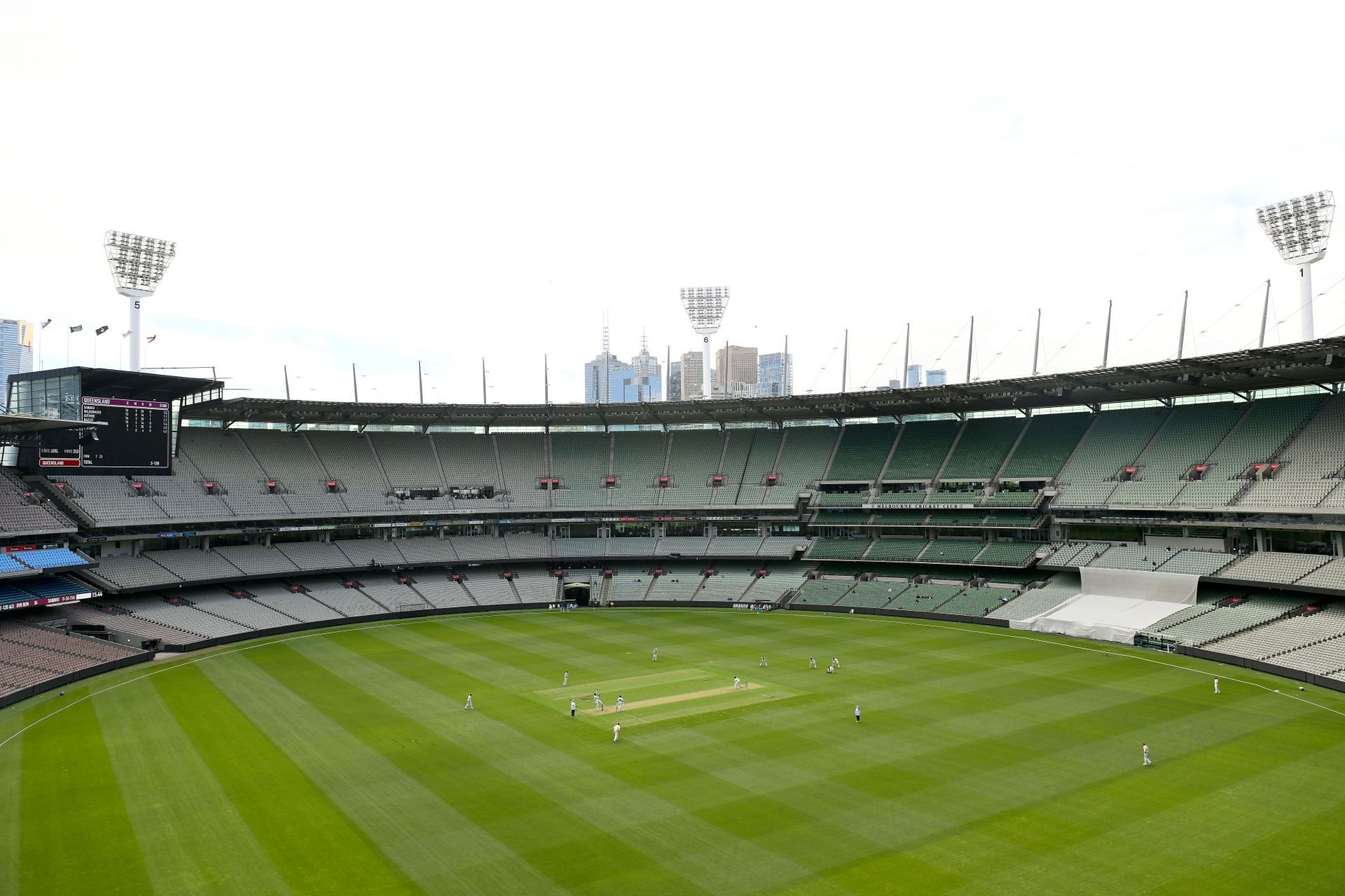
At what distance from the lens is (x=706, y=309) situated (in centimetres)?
8312

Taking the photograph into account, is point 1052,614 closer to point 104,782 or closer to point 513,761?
point 513,761

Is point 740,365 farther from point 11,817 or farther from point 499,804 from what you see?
point 11,817

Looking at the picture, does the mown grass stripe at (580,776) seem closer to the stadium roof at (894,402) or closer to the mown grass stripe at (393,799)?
the mown grass stripe at (393,799)

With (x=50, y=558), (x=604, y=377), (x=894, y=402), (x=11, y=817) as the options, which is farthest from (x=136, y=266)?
(x=604, y=377)

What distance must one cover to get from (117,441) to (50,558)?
33.4ft

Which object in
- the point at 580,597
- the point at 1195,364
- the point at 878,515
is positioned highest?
the point at 1195,364

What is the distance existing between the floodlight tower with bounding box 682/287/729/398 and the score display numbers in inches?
1790

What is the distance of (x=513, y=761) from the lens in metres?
31.8

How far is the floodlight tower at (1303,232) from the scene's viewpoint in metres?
57.6

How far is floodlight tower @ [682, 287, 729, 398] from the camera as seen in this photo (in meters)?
82.8

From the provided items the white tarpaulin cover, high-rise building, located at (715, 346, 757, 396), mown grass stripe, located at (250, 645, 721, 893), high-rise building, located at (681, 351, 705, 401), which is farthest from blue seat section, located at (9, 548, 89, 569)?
high-rise building, located at (715, 346, 757, 396)

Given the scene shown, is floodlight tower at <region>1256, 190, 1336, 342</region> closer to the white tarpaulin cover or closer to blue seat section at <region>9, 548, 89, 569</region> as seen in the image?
the white tarpaulin cover

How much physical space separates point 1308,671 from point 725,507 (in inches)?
1844

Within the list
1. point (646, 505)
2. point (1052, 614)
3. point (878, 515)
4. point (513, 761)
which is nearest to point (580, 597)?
point (646, 505)
